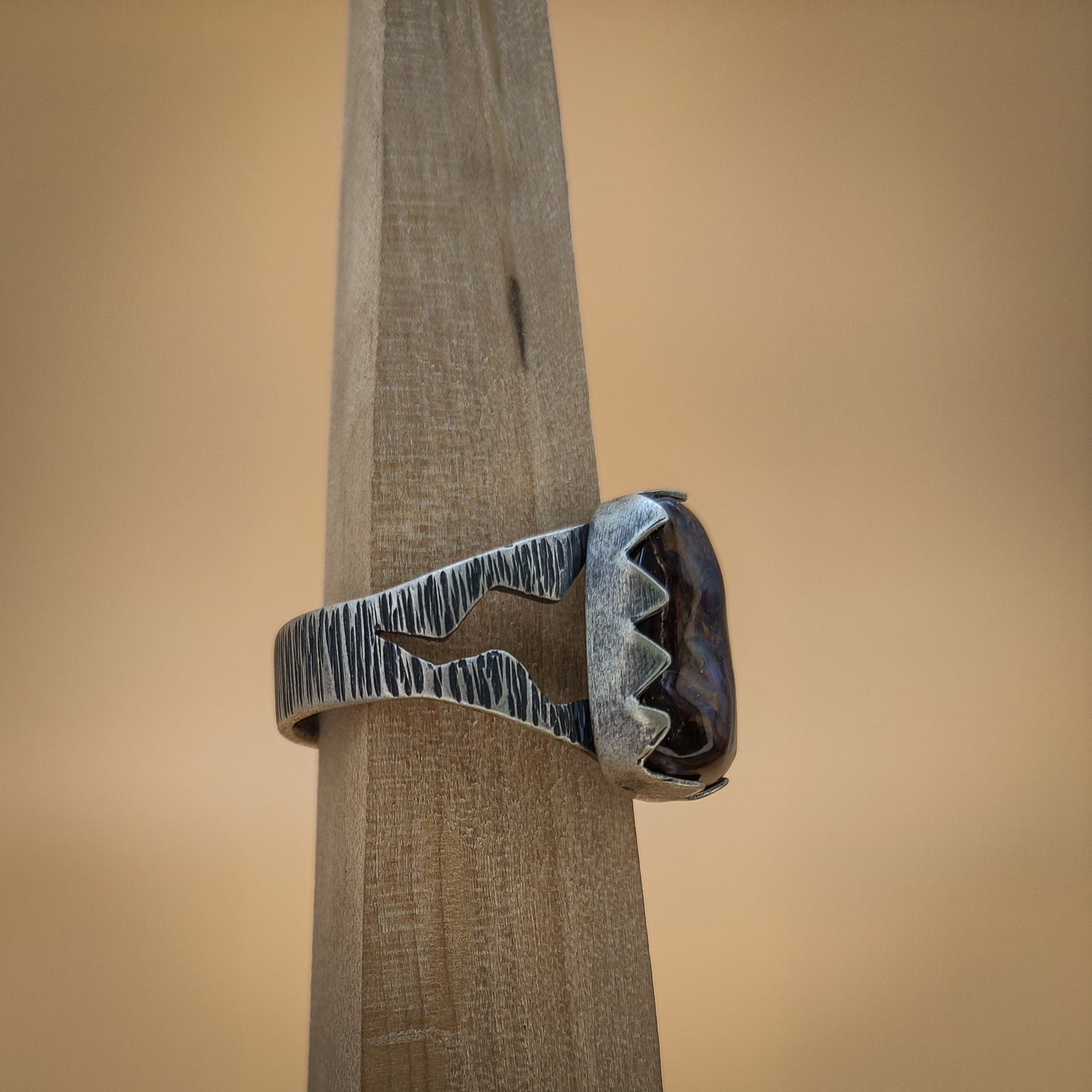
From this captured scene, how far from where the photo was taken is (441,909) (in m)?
0.18

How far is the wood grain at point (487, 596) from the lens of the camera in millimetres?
181

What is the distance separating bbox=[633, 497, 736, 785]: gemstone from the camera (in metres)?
0.19

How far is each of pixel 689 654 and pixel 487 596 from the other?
0.03 metres

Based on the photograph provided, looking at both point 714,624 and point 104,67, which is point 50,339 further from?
point 714,624

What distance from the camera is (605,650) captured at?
184 mm

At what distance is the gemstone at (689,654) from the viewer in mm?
187

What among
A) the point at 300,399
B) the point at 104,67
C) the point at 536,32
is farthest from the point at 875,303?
the point at 536,32

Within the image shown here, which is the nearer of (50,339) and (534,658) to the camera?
(534,658)

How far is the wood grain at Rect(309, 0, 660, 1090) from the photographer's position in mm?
181

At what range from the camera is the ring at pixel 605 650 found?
179 mm

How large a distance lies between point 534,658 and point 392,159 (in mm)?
89

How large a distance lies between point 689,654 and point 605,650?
2 centimetres

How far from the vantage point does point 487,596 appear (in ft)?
0.64

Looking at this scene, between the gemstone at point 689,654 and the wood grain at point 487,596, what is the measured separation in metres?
0.01
